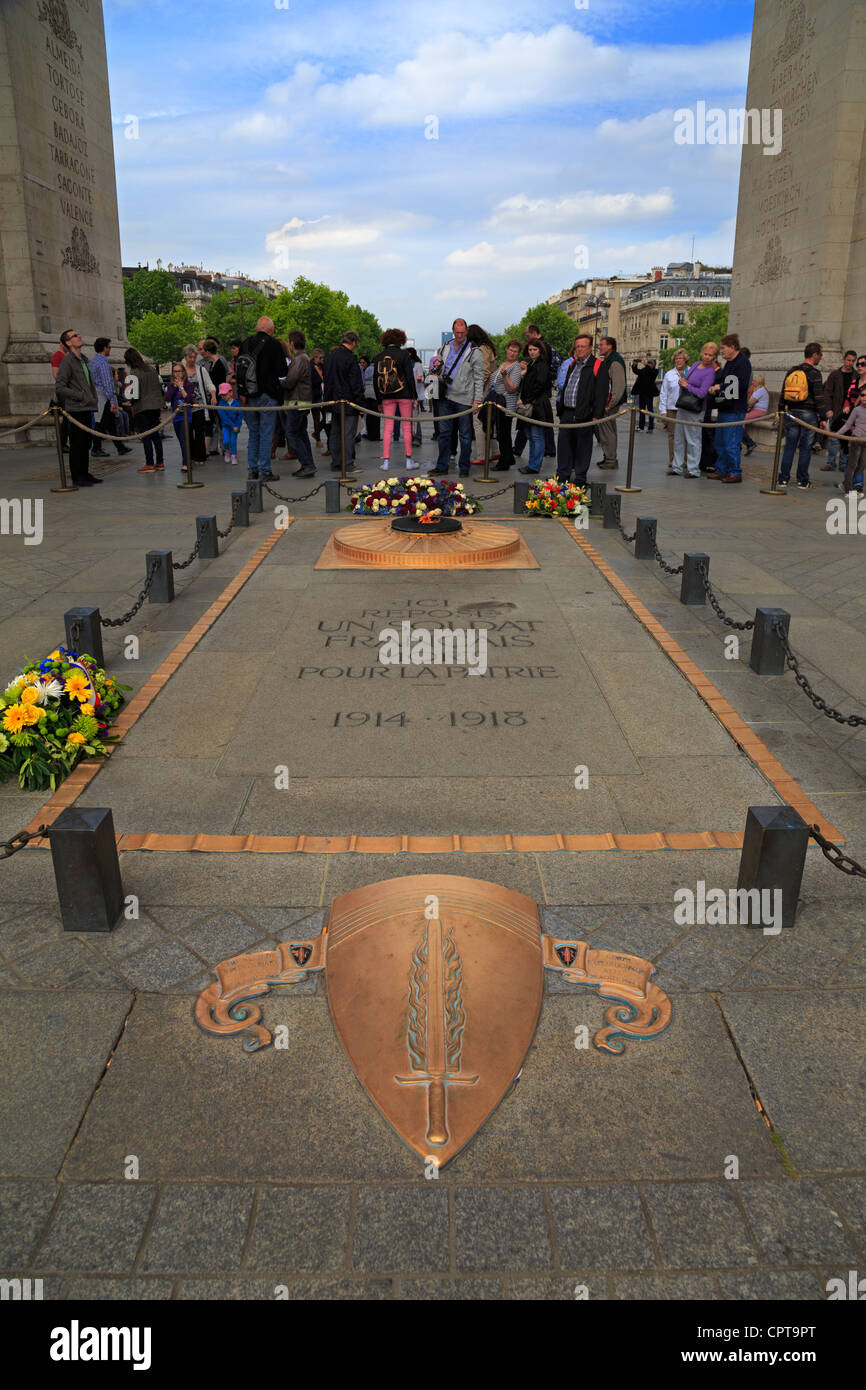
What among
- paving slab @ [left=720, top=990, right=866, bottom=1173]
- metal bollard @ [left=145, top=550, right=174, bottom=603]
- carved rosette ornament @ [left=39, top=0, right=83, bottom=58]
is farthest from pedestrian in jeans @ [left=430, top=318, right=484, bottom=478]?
carved rosette ornament @ [left=39, top=0, right=83, bottom=58]

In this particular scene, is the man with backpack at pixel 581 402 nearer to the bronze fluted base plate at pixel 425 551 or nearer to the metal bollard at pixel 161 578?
the bronze fluted base plate at pixel 425 551

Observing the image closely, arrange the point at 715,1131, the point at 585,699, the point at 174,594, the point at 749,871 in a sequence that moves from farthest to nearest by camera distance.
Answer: the point at 174,594 → the point at 585,699 → the point at 749,871 → the point at 715,1131

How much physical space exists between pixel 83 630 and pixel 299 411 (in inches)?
350

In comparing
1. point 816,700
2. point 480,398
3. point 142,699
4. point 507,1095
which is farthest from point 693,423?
point 507,1095

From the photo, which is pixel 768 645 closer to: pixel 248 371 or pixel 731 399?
pixel 731 399

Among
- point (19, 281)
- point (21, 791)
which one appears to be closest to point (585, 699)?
point (21, 791)

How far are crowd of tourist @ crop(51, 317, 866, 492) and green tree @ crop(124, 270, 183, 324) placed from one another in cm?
7878

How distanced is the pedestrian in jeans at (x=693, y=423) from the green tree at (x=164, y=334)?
68.2 metres

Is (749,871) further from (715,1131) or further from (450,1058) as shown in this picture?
(450,1058)

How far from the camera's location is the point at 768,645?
19.4 feet

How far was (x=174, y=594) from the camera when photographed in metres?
7.57

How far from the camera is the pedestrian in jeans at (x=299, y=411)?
13508 millimetres

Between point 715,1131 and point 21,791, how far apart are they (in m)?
3.42

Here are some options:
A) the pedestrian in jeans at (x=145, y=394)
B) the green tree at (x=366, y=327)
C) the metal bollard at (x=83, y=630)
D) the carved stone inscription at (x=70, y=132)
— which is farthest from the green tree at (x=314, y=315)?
the metal bollard at (x=83, y=630)
